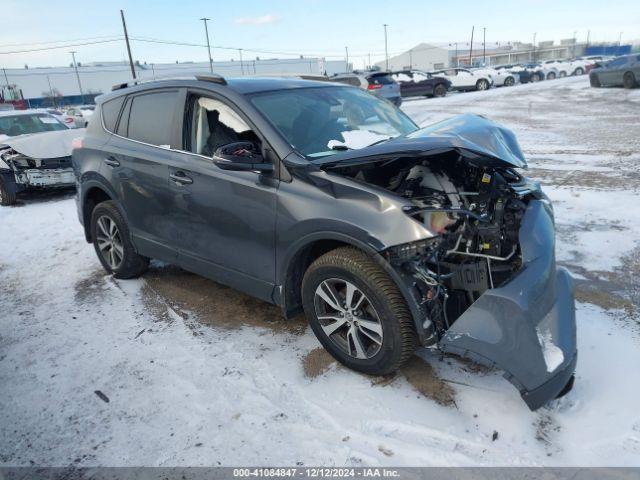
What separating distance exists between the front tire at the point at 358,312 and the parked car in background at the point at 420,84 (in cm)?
2496

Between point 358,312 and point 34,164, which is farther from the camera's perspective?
point 34,164

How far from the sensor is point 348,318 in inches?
120

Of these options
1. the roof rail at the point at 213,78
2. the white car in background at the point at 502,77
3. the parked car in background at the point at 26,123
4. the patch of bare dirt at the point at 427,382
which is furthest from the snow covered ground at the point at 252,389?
the white car in background at the point at 502,77

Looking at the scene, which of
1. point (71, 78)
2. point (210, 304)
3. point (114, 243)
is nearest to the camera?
point (210, 304)

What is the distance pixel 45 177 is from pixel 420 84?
22.0 metres

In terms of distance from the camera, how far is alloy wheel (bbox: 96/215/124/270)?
15.6ft

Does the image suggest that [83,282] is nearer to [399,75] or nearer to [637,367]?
[637,367]

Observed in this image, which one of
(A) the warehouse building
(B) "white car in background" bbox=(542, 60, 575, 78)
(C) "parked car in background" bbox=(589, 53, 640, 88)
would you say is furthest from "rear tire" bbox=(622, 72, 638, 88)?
(A) the warehouse building

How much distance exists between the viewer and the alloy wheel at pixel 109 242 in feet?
15.6

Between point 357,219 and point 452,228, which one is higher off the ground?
point 357,219

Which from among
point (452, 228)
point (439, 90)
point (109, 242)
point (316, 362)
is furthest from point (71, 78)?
point (452, 228)

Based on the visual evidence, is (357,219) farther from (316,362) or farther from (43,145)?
(43,145)

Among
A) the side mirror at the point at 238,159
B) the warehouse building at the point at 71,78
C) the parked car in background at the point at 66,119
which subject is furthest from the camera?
the warehouse building at the point at 71,78

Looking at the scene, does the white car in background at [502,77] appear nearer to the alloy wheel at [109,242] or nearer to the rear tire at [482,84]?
the rear tire at [482,84]
